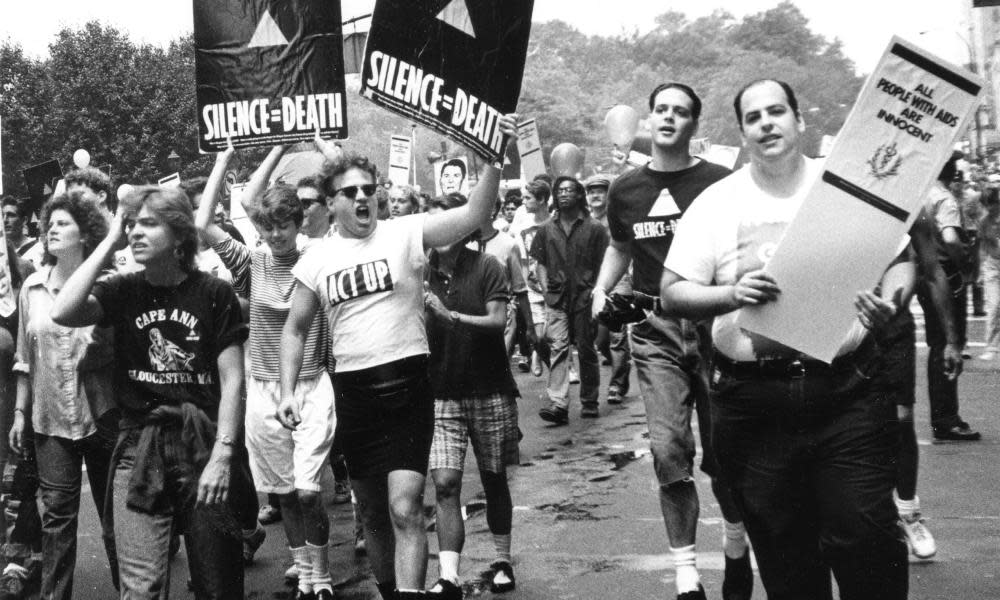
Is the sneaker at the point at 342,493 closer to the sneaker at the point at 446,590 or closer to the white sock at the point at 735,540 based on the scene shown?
the sneaker at the point at 446,590

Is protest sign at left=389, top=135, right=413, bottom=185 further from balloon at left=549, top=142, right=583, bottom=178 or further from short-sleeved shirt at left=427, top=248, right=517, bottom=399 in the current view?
short-sleeved shirt at left=427, top=248, right=517, bottom=399

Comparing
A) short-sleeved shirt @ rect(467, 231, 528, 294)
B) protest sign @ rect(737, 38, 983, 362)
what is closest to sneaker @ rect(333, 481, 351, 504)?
short-sleeved shirt @ rect(467, 231, 528, 294)

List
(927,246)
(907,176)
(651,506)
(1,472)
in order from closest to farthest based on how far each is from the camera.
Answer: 1. (907,176)
2. (1,472)
3. (927,246)
4. (651,506)

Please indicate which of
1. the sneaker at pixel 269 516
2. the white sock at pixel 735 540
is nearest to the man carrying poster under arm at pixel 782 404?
the white sock at pixel 735 540

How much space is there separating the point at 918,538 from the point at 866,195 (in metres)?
2.82

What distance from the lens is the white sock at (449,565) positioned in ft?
19.2

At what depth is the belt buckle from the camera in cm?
404

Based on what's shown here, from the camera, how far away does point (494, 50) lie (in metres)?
5.26

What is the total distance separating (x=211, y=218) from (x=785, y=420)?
132 inches

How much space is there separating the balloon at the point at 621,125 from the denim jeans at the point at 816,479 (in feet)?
44.2

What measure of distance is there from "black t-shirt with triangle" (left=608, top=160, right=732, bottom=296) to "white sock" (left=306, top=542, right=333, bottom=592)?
197cm

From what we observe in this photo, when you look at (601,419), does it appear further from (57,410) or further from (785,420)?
(785,420)

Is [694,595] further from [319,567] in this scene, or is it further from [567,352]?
[567,352]

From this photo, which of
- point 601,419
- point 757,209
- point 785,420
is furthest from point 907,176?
point 601,419
